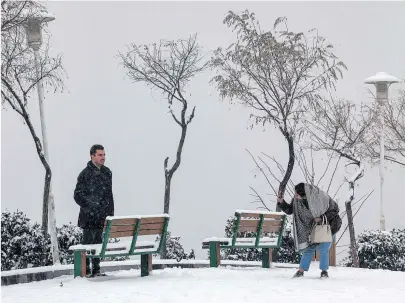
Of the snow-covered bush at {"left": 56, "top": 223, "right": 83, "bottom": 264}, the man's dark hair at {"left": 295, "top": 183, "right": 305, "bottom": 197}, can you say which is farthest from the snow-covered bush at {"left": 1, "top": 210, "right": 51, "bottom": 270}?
the man's dark hair at {"left": 295, "top": 183, "right": 305, "bottom": 197}

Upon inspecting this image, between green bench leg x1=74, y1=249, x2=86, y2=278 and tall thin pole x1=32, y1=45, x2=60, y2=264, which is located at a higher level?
tall thin pole x1=32, y1=45, x2=60, y2=264

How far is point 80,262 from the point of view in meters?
13.9

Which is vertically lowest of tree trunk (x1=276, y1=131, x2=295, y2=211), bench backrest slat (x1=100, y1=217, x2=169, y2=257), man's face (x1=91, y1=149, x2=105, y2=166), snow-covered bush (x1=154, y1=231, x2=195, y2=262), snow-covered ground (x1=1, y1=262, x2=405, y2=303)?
snow-covered ground (x1=1, y1=262, x2=405, y2=303)

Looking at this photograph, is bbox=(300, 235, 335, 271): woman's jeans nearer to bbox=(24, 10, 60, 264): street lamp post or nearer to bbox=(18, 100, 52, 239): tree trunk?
bbox=(24, 10, 60, 264): street lamp post

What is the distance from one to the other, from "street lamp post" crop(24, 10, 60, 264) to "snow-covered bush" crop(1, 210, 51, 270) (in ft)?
2.18

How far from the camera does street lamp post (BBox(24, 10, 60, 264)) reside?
21297 mm

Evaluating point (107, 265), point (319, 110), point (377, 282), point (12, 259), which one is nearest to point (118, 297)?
point (377, 282)

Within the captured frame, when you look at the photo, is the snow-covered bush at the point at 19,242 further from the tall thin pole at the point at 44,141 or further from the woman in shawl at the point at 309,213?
the woman in shawl at the point at 309,213

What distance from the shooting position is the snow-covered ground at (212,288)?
11156mm

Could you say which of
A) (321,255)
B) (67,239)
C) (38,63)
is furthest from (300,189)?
(38,63)

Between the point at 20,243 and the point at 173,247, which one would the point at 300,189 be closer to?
the point at 20,243

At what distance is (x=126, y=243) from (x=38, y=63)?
991 centimetres

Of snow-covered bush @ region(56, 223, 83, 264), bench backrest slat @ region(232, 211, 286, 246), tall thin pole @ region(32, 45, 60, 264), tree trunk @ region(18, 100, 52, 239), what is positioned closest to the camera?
bench backrest slat @ region(232, 211, 286, 246)

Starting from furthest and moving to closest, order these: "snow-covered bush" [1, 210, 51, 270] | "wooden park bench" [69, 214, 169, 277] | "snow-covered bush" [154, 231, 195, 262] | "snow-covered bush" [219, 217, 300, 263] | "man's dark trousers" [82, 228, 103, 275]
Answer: "snow-covered bush" [154, 231, 195, 262]
"snow-covered bush" [219, 217, 300, 263]
"snow-covered bush" [1, 210, 51, 270]
"man's dark trousers" [82, 228, 103, 275]
"wooden park bench" [69, 214, 169, 277]
